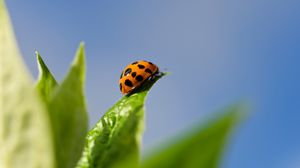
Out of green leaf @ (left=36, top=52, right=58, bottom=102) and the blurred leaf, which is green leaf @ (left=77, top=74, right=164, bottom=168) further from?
green leaf @ (left=36, top=52, right=58, bottom=102)

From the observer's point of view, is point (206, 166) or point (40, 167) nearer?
point (206, 166)

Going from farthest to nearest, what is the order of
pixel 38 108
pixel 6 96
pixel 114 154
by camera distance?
pixel 114 154, pixel 6 96, pixel 38 108

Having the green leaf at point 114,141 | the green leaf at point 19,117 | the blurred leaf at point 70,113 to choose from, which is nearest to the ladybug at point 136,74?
the green leaf at point 114,141

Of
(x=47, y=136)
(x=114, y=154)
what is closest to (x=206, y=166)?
(x=47, y=136)

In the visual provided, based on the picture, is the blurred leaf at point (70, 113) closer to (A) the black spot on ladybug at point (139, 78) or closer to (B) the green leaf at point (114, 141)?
(B) the green leaf at point (114, 141)

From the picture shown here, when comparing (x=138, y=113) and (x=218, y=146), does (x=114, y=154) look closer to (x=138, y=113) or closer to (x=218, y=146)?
(x=138, y=113)

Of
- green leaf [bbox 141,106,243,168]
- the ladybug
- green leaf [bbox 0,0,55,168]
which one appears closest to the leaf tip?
green leaf [bbox 0,0,55,168]
